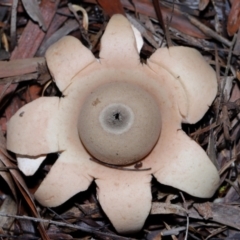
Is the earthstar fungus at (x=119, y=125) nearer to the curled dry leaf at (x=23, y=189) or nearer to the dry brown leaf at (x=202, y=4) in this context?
the curled dry leaf at (x=23, y=189)

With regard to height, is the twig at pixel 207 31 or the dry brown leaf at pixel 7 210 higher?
the twig at pixel 207 31

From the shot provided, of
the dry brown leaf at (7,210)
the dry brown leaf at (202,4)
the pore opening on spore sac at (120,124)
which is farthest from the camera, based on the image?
the dry brown leaf at (202,4)

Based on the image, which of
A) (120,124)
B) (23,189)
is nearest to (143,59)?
(120,124)

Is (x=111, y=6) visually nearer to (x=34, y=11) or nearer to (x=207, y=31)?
(x=34, y=11)

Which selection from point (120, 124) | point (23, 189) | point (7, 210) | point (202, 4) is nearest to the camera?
point (120, 124)

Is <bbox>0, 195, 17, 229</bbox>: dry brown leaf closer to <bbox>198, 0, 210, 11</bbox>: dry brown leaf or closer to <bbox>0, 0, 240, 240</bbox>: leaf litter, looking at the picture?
<bbox>0, 0, 240, 240</bbox>: leaf litter

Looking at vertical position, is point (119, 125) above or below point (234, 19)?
below

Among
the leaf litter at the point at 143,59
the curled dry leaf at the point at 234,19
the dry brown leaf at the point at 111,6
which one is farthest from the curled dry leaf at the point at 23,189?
the curled dry leaf at the point at 234,19

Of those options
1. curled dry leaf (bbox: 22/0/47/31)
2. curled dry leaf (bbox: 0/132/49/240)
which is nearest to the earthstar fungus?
curled dry leaf (bbox: 0/132/49/240)
